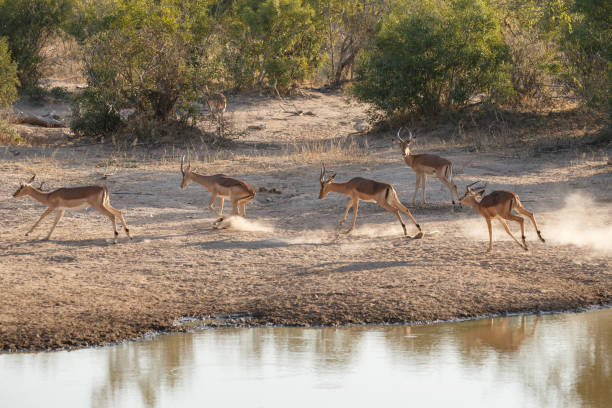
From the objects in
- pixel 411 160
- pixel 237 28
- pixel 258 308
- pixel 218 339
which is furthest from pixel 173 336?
pixel 237 28

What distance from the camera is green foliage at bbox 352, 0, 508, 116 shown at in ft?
64.5

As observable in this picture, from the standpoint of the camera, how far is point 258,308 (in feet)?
27.0

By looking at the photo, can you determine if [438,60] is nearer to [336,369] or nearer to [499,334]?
[499,334]

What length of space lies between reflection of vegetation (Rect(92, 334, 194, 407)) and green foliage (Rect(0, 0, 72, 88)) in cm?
2063

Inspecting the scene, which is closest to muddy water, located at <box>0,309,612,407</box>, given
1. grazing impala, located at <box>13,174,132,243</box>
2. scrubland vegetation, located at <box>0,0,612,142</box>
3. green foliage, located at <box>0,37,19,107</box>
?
grazing impala, located at <box>13,174,132,243</box>

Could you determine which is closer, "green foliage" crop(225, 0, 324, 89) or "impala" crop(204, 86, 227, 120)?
"impala" crop(204, 86, 227, 120)

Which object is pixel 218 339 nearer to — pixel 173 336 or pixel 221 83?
pixel 173 336

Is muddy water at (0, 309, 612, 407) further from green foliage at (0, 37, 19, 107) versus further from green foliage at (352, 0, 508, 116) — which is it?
green foliage at (0, 37, 19, 107)

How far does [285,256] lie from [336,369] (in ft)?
10.5

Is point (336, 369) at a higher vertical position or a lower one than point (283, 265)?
lower

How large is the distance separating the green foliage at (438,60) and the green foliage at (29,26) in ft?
38.1

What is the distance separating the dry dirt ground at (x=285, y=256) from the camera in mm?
8148

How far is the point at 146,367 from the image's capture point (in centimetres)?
698

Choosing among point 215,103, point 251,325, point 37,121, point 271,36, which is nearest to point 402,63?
point 215,103
